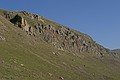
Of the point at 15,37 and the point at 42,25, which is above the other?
the point at 42,25

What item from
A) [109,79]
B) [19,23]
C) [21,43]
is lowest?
[109,79]

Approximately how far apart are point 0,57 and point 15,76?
539 inches

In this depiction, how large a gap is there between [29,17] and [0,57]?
120 m

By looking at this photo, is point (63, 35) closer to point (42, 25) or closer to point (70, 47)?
point (70, 47)

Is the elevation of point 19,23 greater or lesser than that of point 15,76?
greater

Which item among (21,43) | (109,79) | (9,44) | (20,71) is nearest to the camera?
(20,71)

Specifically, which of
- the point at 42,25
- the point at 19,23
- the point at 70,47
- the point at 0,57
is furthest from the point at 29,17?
the point at 0,57

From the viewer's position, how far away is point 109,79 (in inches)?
4781

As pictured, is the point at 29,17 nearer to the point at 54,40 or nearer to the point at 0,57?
the point at 54,40

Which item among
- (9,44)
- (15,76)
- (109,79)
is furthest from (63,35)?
(15,76)

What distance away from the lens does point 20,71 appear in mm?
61875

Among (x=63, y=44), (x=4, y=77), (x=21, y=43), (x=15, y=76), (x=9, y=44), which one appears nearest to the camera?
(x=4, y=77)

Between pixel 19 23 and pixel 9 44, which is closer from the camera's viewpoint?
pixel 9 44

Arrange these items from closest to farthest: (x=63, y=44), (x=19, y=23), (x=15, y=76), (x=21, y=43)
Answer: (x=15, y=76)
(x=21, y=43)
(x=19, y=23)
(x=63, y=44)
